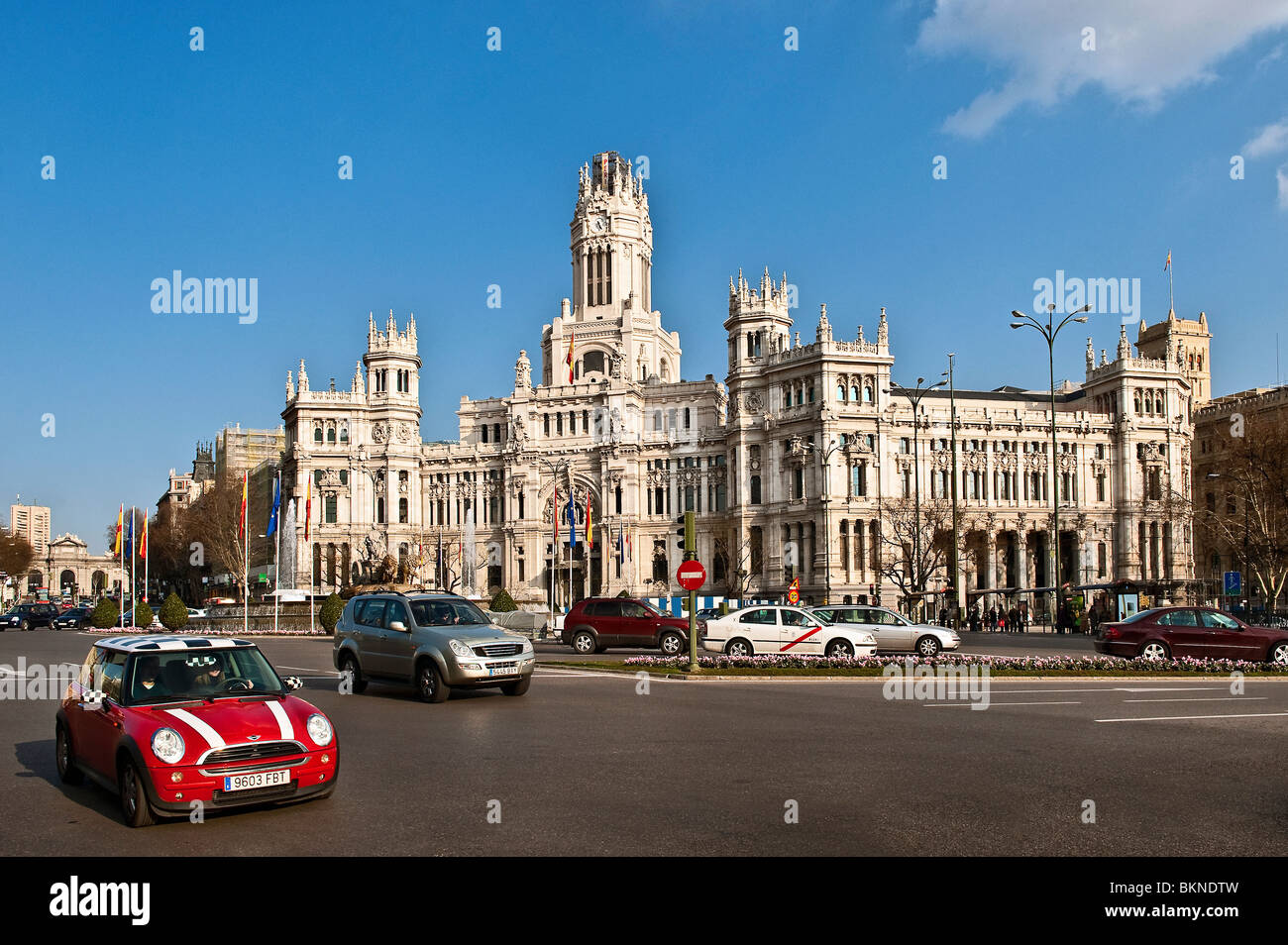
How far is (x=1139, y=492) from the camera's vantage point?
8900cm

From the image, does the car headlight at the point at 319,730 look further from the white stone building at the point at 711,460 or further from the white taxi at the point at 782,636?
the white stone building at the point at 711,460

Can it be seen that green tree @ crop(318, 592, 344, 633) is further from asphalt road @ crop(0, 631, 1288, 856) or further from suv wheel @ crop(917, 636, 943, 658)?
asphalt road @ crop(0, 631, 1288, 856)

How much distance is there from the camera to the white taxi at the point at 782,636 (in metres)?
30.8

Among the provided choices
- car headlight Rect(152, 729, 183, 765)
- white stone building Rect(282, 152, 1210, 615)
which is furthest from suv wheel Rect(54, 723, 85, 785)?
white stone building Rect(282, 152, 1210, 615)

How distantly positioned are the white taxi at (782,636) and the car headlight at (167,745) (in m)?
22.2

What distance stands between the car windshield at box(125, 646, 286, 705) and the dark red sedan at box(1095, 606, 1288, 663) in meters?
24.6

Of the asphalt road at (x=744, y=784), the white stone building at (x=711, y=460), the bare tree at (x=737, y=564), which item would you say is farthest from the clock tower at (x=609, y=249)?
the asphalt road at (x=744, y=784)

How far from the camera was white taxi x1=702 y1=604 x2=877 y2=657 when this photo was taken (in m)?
30.8

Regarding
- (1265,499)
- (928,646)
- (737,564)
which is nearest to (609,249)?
(737,564)
